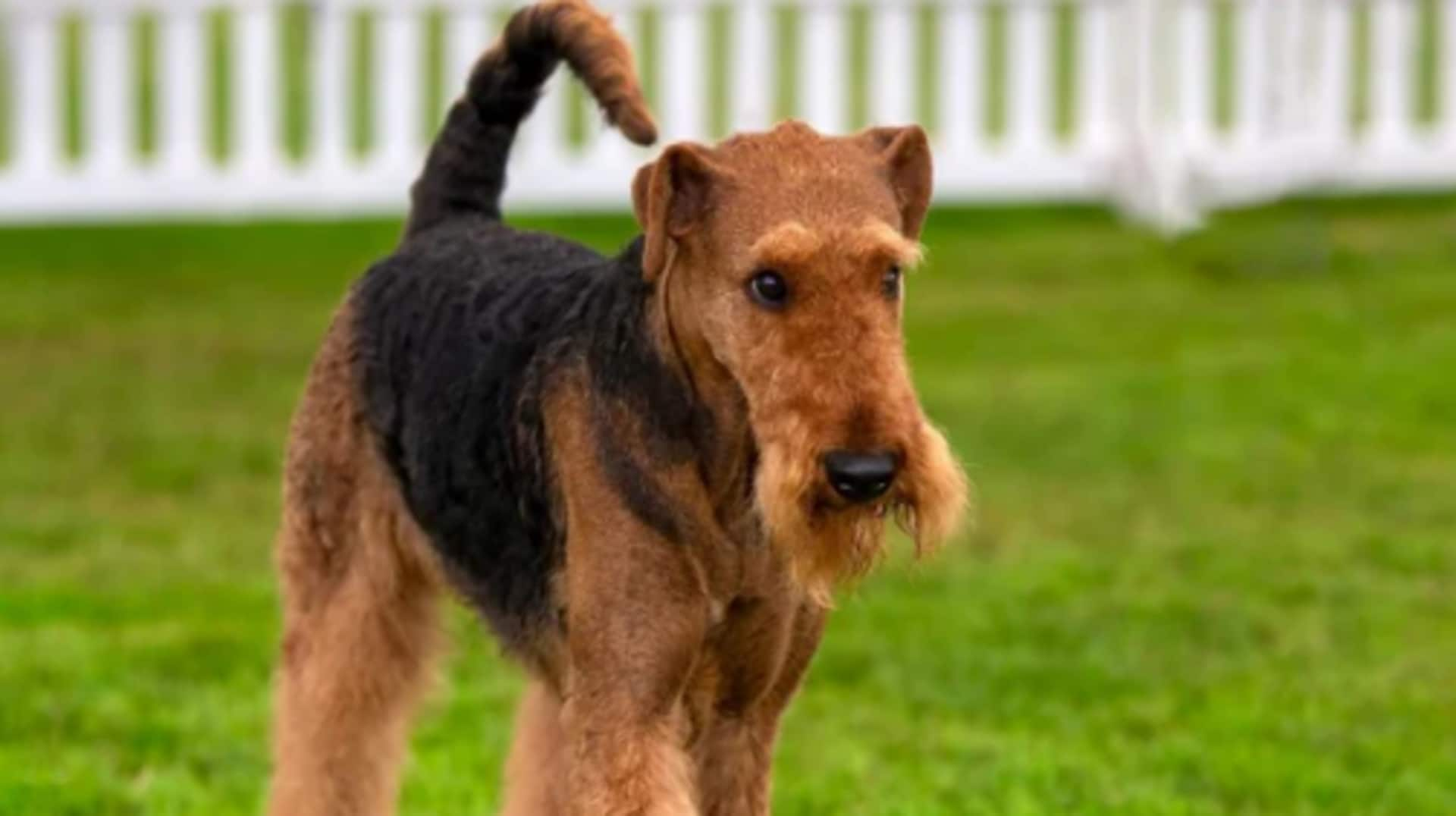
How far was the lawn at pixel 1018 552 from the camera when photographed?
19.0ft

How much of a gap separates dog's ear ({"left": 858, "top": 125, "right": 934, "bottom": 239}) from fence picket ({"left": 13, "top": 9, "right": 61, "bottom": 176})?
29.2 feet

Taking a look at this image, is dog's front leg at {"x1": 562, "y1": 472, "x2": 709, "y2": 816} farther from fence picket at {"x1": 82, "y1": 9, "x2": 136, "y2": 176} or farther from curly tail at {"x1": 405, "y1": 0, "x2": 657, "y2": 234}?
fence picket at {"x1": 82, "y1": 9, "x2": 136, "y2": 176}

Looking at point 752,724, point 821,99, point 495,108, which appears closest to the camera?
point 752,724

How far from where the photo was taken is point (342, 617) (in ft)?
15.6

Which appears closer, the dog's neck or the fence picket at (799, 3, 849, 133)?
the dog's neck

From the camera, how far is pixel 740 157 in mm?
3789

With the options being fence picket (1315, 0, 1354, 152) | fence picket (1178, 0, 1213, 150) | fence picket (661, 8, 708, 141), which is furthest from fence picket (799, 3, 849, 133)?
fence picket (1315, 0, 1354, 152)

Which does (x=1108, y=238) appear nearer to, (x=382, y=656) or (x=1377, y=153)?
(x=1377, y=153)

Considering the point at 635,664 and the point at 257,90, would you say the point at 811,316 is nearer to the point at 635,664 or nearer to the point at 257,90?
the point at 635,664

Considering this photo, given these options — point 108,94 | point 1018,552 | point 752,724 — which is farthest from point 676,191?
point 108,94

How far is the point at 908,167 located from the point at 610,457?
22.8 inches

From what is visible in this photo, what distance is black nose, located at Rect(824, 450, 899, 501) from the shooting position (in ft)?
11.3

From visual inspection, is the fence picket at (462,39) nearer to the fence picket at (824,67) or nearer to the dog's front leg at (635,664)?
the fence picket at (824,67)

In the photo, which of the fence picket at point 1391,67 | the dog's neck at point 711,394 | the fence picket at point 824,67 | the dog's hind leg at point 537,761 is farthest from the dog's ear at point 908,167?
the fence picket at point 1391,67
